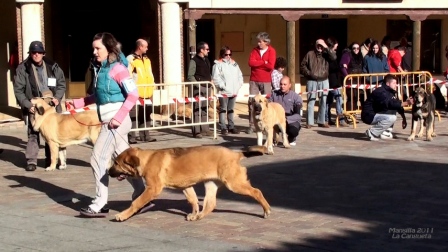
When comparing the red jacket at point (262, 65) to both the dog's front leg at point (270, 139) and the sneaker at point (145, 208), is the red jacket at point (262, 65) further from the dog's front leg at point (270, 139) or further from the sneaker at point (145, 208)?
the sneaker at point (145, 208)

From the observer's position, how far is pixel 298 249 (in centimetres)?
802

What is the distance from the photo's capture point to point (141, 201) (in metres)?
9.17

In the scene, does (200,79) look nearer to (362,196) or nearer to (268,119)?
(268,119)

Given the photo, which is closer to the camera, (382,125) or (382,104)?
(382,125)

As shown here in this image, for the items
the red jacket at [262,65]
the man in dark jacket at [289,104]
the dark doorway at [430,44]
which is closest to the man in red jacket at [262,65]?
the red jacket at [262,65]

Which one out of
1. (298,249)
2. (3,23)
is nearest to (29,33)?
(3,23)

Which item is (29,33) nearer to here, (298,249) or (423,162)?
(423,162)

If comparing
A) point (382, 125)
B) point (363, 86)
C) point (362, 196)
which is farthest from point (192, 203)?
point (363, 86)

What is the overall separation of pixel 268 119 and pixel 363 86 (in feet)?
15.6

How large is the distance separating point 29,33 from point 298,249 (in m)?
12.4

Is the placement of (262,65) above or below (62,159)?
above

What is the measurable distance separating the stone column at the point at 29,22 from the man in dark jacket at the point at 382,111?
7277 mm

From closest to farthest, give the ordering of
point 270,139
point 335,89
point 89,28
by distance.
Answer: point 270,139 → point 335,89 → point 89,28

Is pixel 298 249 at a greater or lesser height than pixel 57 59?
lesser
